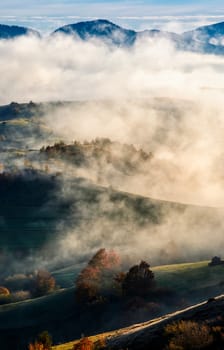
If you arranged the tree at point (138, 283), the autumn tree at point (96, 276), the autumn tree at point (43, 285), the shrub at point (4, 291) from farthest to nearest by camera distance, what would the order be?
the shrub at point (4, 291), the autumn tree at point (43, 285), the autumn tree at point (96, 276), the tree at point (138, 283)

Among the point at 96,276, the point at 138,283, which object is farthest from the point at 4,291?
the point at 138,283

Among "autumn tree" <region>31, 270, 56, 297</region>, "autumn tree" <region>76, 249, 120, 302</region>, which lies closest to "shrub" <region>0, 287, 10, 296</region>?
"autumn tree" <region>31, 270, 56, 297</region>

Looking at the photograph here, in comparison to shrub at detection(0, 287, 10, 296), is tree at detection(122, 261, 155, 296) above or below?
below

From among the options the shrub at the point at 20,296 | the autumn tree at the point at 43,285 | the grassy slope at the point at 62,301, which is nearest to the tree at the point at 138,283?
the grassy slope at the point at 62,301

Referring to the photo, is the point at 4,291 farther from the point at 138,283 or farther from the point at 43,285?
the point at 138,283

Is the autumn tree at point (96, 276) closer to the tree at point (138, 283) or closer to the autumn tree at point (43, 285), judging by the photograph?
the tree at point (138, 283)

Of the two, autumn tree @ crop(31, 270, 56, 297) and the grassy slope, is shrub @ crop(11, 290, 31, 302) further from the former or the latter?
the grassy slope

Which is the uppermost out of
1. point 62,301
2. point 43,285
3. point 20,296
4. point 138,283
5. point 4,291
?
point 43,285

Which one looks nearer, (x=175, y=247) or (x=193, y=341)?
(x=193, y=341)

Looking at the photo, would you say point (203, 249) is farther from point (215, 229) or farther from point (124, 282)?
point (124, 282)

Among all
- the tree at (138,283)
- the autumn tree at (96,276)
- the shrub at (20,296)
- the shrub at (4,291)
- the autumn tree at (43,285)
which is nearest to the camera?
the tree at (138,283)

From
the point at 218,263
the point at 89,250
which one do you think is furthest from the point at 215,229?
the point at 218,263
